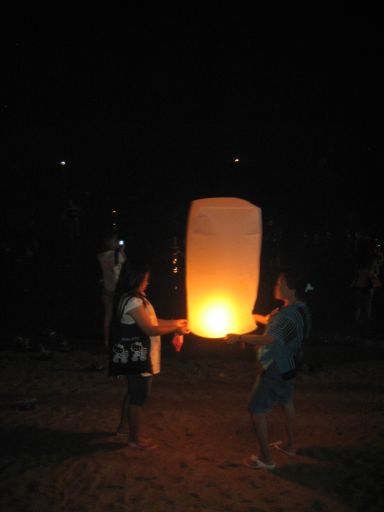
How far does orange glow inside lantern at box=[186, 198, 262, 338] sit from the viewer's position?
360 cm

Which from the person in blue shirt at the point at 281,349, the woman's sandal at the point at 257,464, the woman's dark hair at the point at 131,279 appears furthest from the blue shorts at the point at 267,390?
the woman's dark hair at the point at 131,279

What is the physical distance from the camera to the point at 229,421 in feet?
20.0

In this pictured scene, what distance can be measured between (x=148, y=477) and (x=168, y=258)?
1807 centimetres


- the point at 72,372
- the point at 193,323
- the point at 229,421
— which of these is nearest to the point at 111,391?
the point at 72,372

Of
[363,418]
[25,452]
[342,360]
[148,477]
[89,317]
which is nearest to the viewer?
[148,477]

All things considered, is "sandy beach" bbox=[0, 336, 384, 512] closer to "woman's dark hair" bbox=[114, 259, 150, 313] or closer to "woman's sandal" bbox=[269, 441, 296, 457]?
"woman's sandal" bbox=[269, 441, 296, 457]

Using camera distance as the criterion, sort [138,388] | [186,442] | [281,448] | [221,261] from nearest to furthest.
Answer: [221,261] → [138,388] → [281,448] → [186,442]

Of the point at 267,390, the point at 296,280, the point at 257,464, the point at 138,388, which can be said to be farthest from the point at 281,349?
the point at 138,388

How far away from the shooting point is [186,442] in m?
5.48

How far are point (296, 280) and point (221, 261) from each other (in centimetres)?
132

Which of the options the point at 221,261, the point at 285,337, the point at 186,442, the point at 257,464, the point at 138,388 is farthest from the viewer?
the point at 186,442

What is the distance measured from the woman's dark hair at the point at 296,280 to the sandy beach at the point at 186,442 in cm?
157

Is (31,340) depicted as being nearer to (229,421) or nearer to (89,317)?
(89,317)

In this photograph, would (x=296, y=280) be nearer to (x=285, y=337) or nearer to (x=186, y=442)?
(x=285, y=337)
